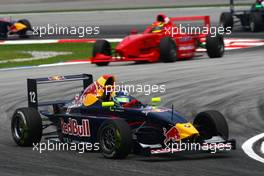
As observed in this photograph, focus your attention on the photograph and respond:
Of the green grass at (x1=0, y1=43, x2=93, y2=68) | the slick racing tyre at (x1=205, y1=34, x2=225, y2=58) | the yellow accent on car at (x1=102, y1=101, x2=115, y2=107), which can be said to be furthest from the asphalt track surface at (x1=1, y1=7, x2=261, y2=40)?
the yellow accent on car at (x1=102, y1=101, x2=115, y2=107)

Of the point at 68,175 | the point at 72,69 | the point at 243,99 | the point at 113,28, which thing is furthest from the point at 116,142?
the point at 113,28

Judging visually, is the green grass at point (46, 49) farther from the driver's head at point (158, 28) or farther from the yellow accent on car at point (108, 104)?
the yellow accent on car at point (108, 104)

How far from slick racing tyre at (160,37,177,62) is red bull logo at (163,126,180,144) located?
13.6m

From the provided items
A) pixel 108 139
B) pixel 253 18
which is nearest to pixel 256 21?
pixel 253 18

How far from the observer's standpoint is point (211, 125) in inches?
510

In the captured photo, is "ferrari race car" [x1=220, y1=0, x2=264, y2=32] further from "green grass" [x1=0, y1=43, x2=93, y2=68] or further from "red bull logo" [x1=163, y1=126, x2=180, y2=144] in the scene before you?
"red bull logo" [x1=163, y1=126, x2=180, y2=144]

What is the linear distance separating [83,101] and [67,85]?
788 centimetres

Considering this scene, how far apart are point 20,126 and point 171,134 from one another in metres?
2.71

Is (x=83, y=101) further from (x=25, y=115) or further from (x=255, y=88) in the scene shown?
(x=255, y=88)

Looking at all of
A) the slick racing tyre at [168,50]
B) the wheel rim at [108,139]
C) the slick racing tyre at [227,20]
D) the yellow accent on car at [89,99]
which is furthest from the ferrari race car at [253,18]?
the wheel rim at [108,139]

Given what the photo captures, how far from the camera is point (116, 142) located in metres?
12.2

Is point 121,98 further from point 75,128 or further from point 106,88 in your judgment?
point 75,128

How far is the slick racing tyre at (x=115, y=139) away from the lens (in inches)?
479

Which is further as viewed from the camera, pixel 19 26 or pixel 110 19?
pixel 110 19
